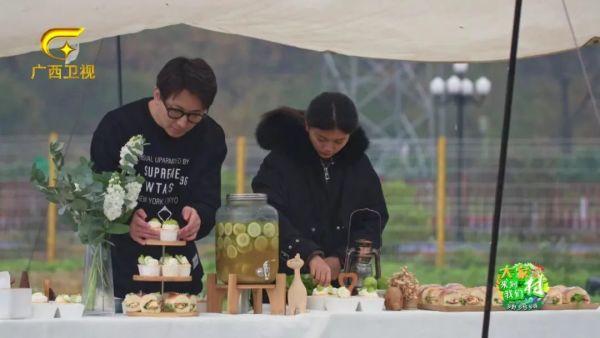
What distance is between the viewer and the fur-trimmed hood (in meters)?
4.30

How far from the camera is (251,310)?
12.3 feet

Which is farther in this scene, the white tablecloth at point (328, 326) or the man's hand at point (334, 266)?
the man's hand at point (334, 266)

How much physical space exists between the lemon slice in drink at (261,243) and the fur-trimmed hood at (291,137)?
730mm

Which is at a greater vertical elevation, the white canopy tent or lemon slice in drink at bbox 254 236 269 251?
the white canopy tent

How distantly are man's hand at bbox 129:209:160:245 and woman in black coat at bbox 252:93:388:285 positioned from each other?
0.65 meters

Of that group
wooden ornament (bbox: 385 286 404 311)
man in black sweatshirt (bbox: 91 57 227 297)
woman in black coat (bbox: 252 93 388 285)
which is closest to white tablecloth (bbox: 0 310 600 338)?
wooden ornament (bbox: 385 286 404 311)

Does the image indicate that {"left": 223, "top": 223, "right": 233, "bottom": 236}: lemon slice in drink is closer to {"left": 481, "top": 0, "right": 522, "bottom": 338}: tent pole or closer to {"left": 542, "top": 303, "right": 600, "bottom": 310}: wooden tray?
{"left": 481, "top": 0, "right": 522, "bottom": 338}: tent pole

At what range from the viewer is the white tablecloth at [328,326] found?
128 inches

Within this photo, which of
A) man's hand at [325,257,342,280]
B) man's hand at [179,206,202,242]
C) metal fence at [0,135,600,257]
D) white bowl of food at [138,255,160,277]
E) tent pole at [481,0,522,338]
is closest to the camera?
tent pole at [481,0,522,338]

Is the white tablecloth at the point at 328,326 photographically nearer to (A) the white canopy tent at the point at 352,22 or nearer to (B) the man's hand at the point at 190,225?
(B) the man's hand at the point at 190,225

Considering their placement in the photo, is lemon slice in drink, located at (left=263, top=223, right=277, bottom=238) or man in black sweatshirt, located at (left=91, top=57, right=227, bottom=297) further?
man in black sweatshirt, located at (left=91, top=57, right=227, bottom=297)

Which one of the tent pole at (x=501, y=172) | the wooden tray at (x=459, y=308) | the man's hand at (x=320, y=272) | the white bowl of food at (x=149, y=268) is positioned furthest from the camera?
the man's hand at (x=320, y=272)

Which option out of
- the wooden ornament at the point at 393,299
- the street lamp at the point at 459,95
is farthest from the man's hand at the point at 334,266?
the street lamp at the point at 459,95

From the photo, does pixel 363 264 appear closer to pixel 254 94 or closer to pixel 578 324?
pixel 578 324
